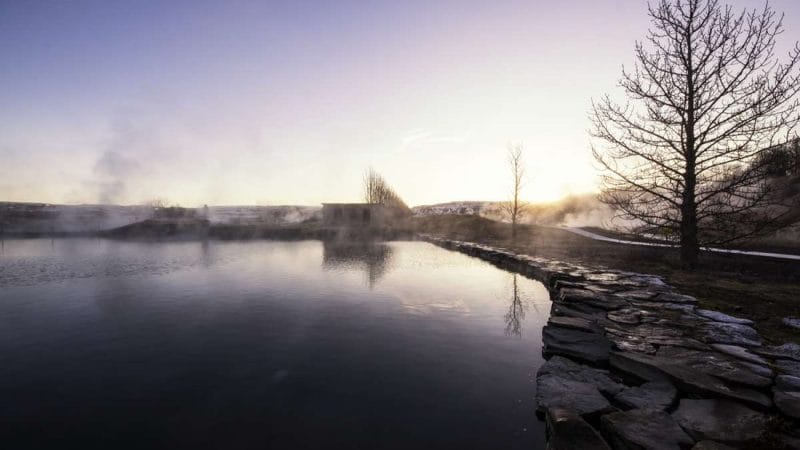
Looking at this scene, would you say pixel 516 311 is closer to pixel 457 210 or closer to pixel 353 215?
pixel 353 215

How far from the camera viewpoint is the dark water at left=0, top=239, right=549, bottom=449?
3.79 metres

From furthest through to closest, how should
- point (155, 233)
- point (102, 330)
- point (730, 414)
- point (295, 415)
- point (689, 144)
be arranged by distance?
point (155, 233), point (689, 144), point (102, 330), point (295, 415), point (730, 414)

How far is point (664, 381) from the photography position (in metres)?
3.98

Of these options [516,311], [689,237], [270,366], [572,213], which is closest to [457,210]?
[572,213]

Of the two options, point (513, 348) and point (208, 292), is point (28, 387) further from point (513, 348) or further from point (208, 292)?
point (513, 348)

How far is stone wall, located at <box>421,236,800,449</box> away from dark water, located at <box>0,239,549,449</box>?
57 centimetres

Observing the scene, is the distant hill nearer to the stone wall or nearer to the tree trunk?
the tree trunk

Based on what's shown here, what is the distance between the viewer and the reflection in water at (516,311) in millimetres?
7133

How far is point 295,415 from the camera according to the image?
4074 millimetres

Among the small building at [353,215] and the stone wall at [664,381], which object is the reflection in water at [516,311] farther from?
the small building at [353,215]

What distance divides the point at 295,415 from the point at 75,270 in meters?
16.9

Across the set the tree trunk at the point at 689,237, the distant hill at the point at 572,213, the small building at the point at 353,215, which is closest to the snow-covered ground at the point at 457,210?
the distant hill at the point at 572,213

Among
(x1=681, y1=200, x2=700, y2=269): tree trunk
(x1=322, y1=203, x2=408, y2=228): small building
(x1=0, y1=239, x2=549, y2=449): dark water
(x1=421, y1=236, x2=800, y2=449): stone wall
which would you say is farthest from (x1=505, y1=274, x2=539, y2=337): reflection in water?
(x1=322, y1=203, x2=408, y2=228): small building

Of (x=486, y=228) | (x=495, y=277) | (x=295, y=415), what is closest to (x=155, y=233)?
(x=486, y=228)
